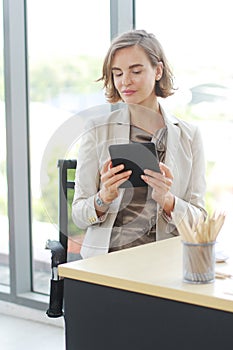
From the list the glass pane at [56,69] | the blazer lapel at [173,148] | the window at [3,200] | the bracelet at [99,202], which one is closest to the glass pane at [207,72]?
the glass pane at [56,69]

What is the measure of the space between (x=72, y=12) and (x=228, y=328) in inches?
92.7

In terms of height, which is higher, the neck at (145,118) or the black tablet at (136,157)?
the neck at (145,118)

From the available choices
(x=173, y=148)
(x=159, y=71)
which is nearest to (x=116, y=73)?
(x=159, y=71)

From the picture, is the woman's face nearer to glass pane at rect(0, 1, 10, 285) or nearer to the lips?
the lips

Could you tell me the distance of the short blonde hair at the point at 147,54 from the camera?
229cm

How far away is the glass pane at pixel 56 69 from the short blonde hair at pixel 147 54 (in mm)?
845

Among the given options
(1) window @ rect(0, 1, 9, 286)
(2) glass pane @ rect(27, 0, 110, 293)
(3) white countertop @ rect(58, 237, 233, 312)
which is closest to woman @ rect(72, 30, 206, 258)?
(3) white countertop @ rect(58, 237, 233, 312)

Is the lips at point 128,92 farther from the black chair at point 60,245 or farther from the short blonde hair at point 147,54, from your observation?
the black chair at point 60,245

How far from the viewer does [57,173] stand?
240 cm

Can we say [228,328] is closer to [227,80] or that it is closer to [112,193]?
[112,193]

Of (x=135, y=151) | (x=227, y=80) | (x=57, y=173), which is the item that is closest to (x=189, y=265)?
(x=135, y=151)

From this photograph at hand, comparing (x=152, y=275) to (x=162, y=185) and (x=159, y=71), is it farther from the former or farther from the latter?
(x=159, y=71)

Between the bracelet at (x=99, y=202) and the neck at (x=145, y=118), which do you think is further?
the neck at (x=145, y=118)

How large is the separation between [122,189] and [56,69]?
5.29ft
